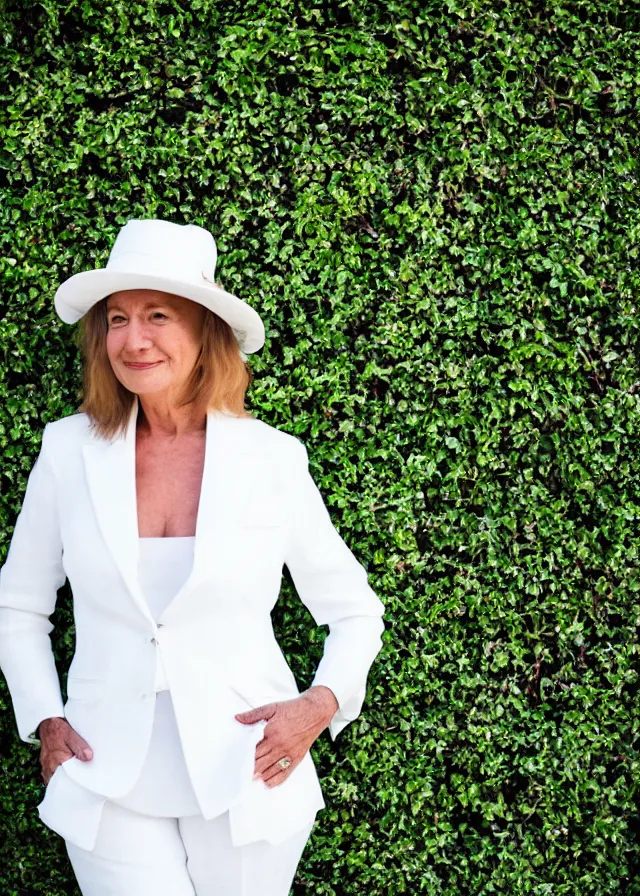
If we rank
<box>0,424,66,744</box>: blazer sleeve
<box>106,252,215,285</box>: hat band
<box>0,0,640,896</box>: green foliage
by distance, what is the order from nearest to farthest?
<box>106,252,215,285</box>: hat band, <box>0,424,66,744</box>: blazer sleeve, <box>0,0,640,896</box>: green foliage

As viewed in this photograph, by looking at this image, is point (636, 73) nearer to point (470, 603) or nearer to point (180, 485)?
point (470, 603)

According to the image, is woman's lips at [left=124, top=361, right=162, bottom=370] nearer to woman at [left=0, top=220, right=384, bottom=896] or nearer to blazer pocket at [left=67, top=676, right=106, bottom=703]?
woman at [left=0, top=220, right=384, bottom=896]

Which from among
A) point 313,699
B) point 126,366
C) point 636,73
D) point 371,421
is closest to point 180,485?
point 126,366

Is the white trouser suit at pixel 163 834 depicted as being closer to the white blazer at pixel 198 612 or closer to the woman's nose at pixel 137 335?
the white blazer at pixel 198 612

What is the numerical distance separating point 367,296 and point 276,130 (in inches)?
28.4

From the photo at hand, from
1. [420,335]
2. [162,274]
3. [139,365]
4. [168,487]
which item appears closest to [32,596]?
[168,487]

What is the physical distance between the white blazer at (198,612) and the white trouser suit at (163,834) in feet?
0.21

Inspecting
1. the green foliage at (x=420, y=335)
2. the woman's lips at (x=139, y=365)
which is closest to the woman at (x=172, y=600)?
the woman's lips at (x=139, y=365)

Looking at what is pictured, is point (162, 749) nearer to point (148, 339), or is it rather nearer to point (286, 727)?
point (286, 727)

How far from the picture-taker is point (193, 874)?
260 cm

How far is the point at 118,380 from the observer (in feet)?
9.46

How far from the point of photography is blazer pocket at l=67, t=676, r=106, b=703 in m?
2.60

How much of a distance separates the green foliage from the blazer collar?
25.1 inches

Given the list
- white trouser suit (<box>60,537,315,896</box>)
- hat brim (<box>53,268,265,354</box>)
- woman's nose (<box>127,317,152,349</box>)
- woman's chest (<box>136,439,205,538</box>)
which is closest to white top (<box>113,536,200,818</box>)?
white trouser suit (<box>60,537,315,896</box>)
